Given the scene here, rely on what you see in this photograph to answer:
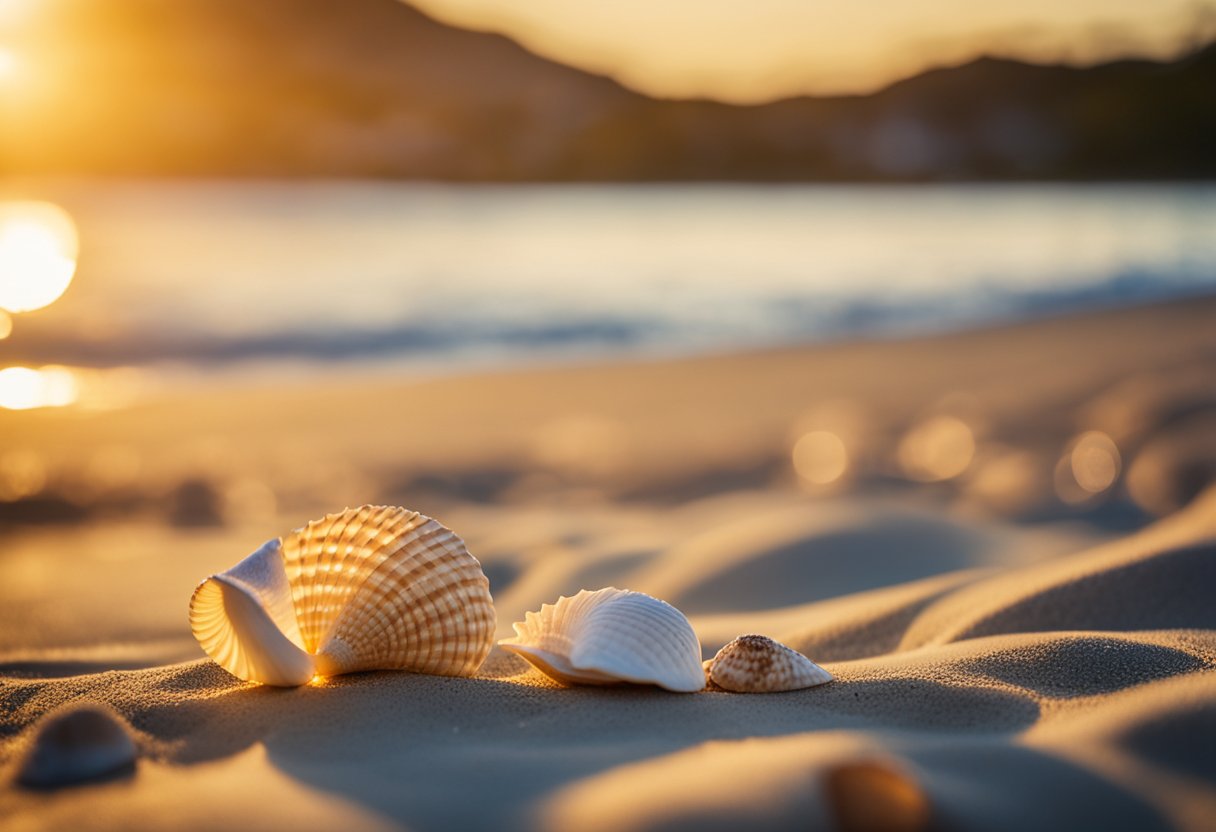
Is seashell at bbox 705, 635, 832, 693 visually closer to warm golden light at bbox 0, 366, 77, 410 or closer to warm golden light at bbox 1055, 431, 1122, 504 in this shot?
warm golden light at bbox 1055, 431, 1122, 504

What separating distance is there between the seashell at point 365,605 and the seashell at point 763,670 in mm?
442

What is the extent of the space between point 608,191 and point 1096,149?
15.8 m

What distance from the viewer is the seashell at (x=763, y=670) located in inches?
73.4

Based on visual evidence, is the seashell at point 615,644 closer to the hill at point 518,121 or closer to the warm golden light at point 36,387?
the warm golden light at point 36,387

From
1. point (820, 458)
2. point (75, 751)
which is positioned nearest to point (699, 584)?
point (75, 751)

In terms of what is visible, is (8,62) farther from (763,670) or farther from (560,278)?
(763,670)

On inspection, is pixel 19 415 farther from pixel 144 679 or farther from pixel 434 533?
pixel 434 533

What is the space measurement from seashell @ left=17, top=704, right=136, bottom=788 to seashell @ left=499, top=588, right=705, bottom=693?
0.65 metres

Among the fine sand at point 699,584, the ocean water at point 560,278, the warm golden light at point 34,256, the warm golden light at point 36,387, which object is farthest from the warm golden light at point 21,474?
the warm golden light at point 34,256

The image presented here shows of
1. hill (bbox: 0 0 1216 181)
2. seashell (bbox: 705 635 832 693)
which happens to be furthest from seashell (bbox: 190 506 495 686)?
hill (bbox: 0 0 1216 181)

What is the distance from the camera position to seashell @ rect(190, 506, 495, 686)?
1824mm

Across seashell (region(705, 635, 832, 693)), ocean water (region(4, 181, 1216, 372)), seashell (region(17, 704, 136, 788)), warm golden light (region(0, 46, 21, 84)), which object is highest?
warm golden light (region(0, 46, 21, 84))

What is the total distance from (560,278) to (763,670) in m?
11.0

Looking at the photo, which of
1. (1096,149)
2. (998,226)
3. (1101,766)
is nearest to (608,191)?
(1096,149)
